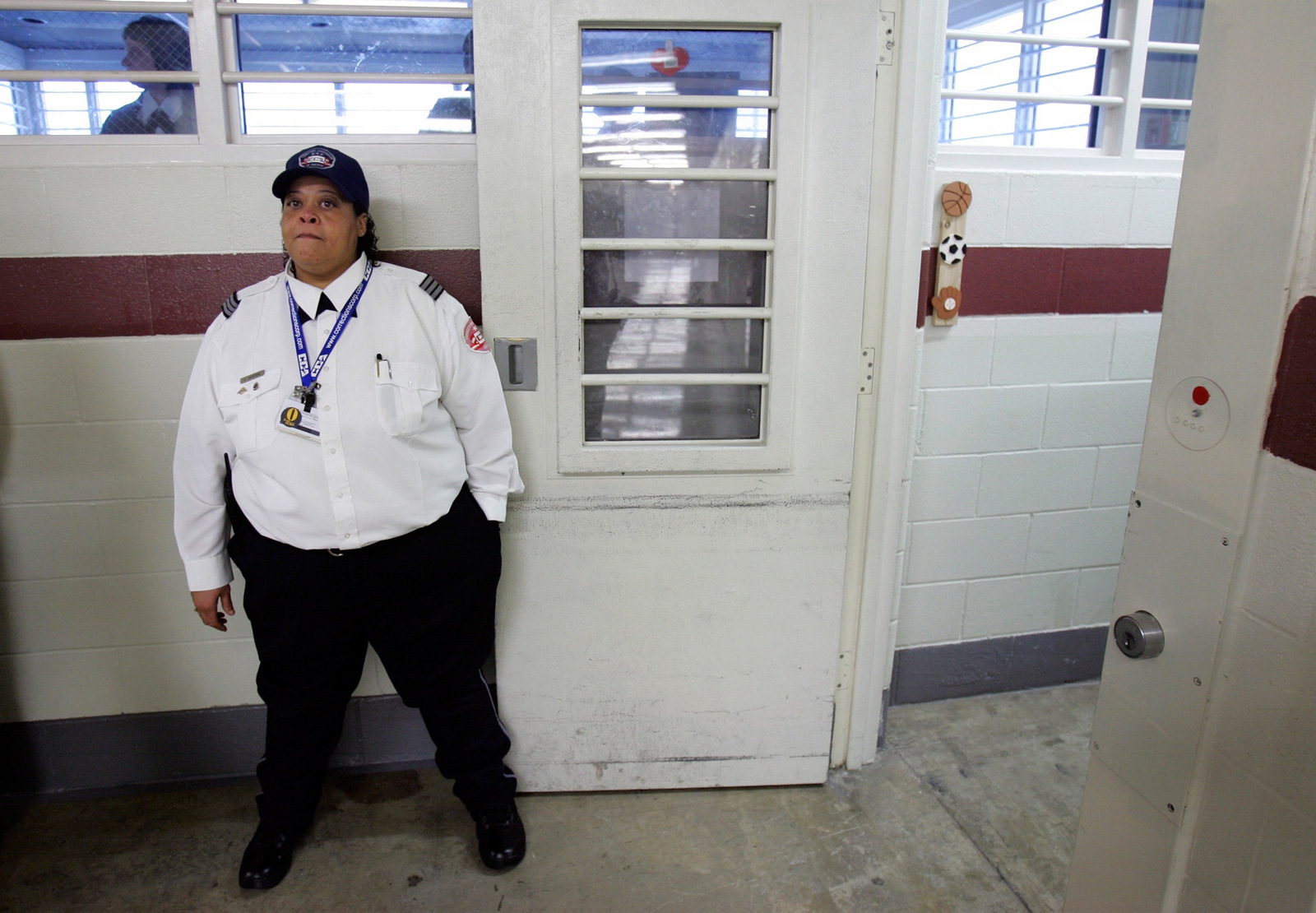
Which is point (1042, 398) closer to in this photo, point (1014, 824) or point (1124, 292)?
point (1124, 292)

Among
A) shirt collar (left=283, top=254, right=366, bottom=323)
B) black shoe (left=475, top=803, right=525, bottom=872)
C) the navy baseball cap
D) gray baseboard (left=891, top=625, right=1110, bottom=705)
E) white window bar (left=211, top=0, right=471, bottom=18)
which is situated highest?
white window bar (left=211, top=0, right=471, bottom=18)

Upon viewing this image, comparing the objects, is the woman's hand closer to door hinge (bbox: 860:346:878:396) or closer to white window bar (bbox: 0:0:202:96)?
white window bar (bbox: 0:0:202:96)

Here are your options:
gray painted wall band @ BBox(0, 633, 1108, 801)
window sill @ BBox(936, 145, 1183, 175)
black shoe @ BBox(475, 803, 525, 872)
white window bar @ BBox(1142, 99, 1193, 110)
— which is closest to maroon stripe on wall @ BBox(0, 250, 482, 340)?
gray painted wall band @ BBox(0, 633, 1108, 801)

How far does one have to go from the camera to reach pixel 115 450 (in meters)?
2.04

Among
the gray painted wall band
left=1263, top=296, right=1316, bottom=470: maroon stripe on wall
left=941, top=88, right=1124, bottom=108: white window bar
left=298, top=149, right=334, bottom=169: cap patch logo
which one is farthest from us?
left=941, top=88, right=1124, bottom=108: white window bar

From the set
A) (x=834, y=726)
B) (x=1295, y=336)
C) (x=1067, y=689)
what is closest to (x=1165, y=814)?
(x=1295, y=336)

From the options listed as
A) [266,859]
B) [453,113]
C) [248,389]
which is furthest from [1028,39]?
[266,859]

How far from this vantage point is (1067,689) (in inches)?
110

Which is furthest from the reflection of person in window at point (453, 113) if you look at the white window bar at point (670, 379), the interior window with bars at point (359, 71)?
the white window bar at point (670, 379)

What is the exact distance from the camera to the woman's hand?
6.15 feet

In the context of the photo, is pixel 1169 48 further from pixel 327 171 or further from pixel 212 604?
pixel 212 604

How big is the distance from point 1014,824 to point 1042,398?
124 cm

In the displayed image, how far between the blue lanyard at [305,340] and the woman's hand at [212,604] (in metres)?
→ 0.57

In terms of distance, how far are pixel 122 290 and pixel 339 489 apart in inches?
31.7
